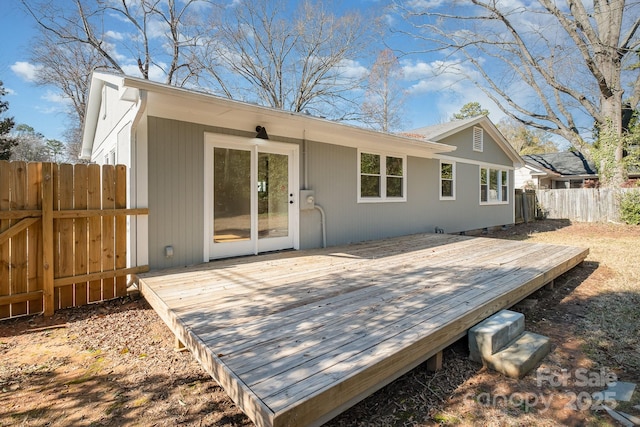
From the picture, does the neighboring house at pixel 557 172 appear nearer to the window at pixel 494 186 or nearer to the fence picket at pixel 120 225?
the window at pixel 494 186

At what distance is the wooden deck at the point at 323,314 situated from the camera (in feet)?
5.64

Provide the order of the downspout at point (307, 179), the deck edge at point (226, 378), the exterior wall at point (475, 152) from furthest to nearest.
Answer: the exterior wall at point (475, 152), the downspout at point (307, 179), the deck edge at point (226, 378)

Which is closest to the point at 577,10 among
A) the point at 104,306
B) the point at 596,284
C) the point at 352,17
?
the point at 352,17

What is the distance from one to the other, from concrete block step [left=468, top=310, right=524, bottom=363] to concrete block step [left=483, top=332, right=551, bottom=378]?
0.14ft

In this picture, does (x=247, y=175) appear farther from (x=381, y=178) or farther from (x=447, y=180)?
(x=447, y=180)

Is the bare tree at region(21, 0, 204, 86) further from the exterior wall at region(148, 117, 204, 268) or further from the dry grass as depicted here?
the dry grass

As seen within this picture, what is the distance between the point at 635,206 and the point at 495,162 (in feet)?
17.4

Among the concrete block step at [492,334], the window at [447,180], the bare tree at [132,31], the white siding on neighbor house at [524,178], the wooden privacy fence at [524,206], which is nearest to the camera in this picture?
the concrete block step at [492,334]

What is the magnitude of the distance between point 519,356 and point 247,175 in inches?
171

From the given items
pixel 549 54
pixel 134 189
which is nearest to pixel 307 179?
pixel 134 189

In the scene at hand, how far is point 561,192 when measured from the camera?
1421cm

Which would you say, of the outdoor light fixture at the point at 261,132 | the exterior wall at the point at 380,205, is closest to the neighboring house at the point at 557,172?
the exterior wall at the point at 380,205

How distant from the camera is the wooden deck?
1.72 meters

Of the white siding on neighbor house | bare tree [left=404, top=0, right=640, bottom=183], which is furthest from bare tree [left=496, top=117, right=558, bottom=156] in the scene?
bare tree [left=404, top=0, right=640, bottom=183]
